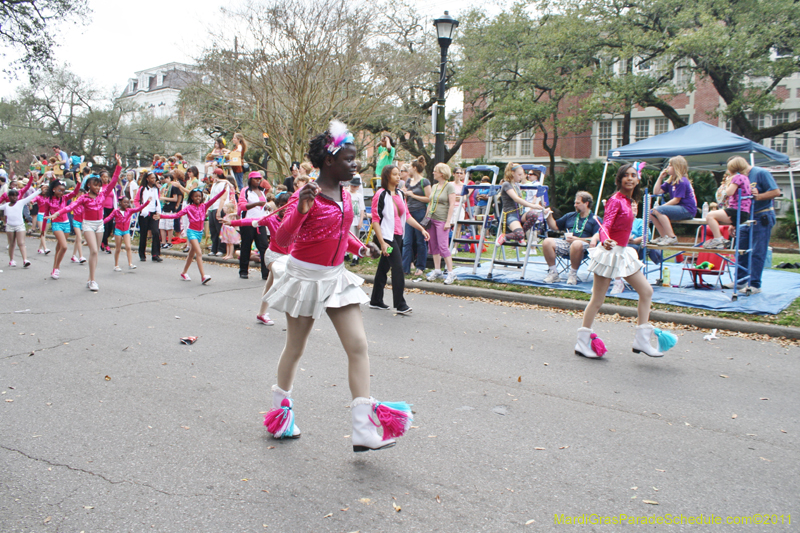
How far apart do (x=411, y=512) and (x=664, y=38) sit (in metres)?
27.5

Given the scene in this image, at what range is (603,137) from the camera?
1510 inches

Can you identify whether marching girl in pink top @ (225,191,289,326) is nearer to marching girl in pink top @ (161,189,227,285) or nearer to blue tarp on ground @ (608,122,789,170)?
marching girl in pink top @ (161,189,227,285)

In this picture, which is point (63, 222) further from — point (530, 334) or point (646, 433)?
point (646, 433)

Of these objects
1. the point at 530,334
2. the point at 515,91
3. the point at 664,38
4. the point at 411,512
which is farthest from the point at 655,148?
the point at 515,91

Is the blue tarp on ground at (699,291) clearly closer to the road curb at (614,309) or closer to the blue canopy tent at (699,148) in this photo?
the road curb at (614,309)

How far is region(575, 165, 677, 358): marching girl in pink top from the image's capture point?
5.71 meters

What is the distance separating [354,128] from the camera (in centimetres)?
2347

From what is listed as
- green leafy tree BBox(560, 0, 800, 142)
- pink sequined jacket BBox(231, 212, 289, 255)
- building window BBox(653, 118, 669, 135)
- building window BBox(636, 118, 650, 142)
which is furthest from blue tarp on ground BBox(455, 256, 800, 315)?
building window BBox(636, 118, 650, 142)

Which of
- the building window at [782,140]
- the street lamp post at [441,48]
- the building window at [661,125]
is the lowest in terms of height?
the street lamp post at [441,48]

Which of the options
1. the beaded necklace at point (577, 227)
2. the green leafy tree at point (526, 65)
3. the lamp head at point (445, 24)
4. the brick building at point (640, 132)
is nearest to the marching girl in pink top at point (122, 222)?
the lamp head at point (445, 24)

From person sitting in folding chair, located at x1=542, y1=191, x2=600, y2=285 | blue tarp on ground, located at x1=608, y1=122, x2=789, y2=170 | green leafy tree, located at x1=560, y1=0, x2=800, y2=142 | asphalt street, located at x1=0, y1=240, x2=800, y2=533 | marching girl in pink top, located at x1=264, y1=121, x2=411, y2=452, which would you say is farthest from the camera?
green leafy tree, located at x1=560, y1=0, x2=800, y2=142

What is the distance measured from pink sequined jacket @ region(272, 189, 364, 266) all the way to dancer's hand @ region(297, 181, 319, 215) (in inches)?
3.6

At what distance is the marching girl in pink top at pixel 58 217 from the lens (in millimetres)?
10945

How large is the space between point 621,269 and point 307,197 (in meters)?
3.56
